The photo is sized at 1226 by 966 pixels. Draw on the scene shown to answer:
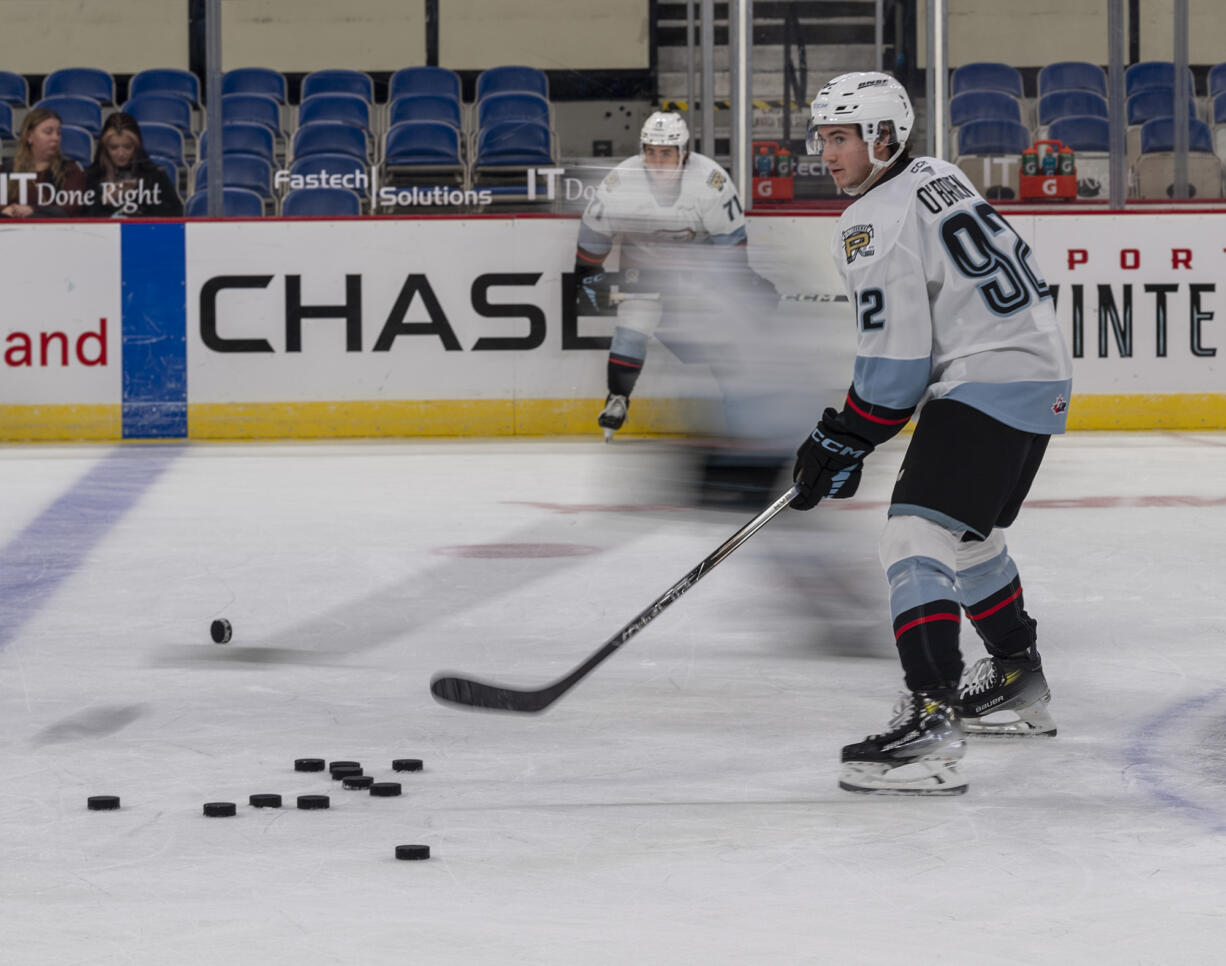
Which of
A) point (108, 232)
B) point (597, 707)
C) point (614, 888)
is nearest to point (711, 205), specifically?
point (108, 232)

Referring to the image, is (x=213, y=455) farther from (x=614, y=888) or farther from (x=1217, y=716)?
(x=614, y=888)

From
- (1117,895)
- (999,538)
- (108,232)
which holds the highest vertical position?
(108,232)

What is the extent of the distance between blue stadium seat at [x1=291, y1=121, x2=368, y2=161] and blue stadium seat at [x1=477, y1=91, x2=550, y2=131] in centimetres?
58

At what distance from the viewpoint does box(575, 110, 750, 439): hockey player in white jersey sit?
26.8 feet

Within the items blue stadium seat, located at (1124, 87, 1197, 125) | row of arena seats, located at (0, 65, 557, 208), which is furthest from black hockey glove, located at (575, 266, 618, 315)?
blue stadium seat, located at (1124, 87, 1197, 125)

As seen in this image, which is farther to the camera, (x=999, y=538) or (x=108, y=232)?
(x=108, y=232)

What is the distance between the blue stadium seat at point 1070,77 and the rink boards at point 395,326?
5.73 feet

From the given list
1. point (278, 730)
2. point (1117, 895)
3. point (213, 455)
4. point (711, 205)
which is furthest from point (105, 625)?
point (711, 205)

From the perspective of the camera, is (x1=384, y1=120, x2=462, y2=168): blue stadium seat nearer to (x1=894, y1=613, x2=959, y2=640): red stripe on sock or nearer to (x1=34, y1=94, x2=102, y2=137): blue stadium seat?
(x1=34, y1=94, x2=102, y2=137): blue stadium seat

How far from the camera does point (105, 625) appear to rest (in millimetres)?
4344

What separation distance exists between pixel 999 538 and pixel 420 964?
1.54 metres

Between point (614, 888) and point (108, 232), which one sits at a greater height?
point (108, 232)

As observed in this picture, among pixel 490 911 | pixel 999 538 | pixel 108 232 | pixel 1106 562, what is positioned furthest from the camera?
pixel 108 232

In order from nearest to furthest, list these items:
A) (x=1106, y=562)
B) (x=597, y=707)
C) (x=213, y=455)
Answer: (x=597, y=707) → (x=1106, y=562) → (x=213, y=455)
